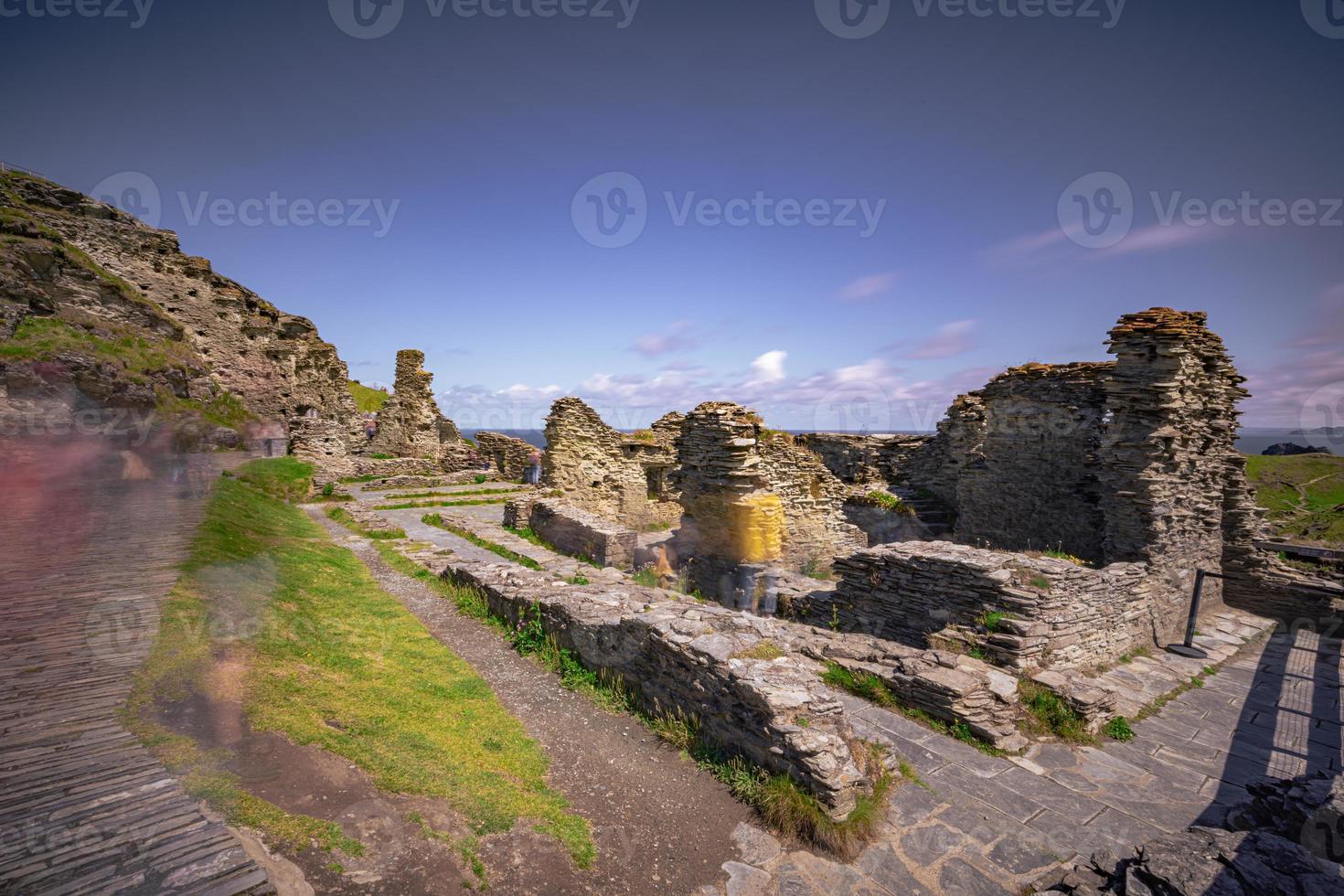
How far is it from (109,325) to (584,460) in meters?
13.2

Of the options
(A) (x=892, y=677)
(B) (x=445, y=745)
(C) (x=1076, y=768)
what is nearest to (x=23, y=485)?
(B) (x=445, y=745)

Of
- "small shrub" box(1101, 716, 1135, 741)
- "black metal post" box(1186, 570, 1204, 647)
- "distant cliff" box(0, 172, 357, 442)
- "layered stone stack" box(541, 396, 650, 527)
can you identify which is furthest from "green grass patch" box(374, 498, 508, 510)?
"black metal post" box(1186, 570, 1204, 647)

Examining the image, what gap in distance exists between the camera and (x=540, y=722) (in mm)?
6082

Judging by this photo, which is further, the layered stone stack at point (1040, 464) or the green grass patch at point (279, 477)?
the layered stone stack at point (1040, 464)

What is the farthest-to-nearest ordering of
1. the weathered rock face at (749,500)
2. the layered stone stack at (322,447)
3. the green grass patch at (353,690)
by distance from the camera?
1. the layered stone stack at (322,447)
2. the weathered rock face at (749,500)
3. the green grass patch at (353,690)

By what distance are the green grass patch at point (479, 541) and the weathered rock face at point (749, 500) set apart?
14.2ft

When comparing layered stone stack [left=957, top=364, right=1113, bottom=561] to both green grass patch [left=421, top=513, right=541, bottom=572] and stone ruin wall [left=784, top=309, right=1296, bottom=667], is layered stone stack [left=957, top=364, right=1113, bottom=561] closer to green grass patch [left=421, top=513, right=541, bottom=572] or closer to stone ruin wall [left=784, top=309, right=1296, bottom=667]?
stone ruin wall [left=784, top=309, right=1296, bottom=667]

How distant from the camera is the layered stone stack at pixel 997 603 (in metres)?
8.38

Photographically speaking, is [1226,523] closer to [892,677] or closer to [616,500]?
[892,677]

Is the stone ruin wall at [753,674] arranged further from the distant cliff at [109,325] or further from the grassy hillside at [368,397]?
the grassy hillside at [368,397]

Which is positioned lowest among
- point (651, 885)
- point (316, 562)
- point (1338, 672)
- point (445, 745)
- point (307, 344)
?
point (1338, 672)

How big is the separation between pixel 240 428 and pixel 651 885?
1411cm

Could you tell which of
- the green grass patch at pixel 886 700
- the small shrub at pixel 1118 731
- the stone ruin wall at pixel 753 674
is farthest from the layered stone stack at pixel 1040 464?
the green grass patch at pixel 886 700

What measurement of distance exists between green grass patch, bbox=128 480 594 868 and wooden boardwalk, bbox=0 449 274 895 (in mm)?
236
